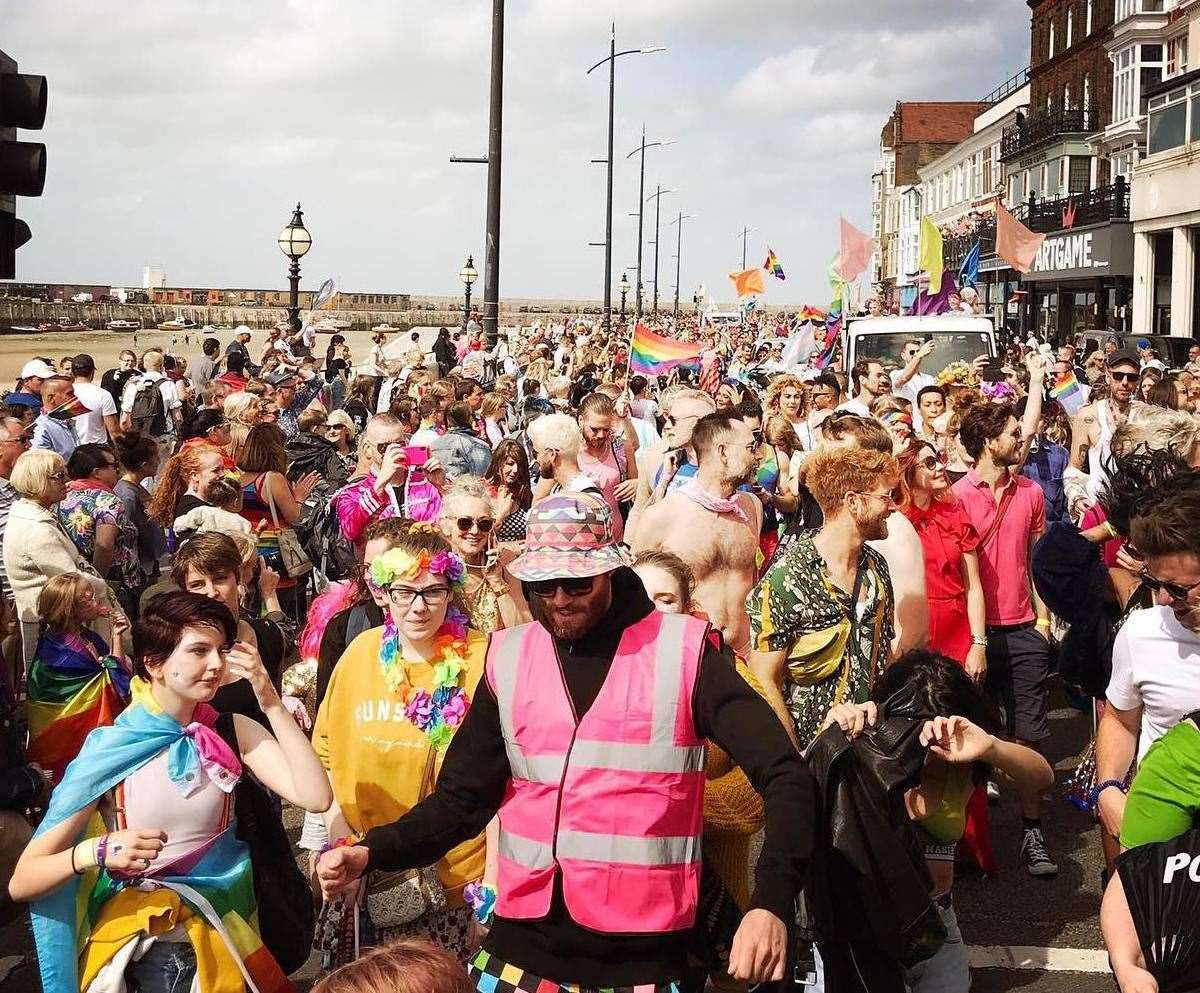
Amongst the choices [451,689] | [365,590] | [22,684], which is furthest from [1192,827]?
[22,684]

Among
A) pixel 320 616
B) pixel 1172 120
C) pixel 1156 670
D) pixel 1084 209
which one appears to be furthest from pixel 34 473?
pixel 1084 209

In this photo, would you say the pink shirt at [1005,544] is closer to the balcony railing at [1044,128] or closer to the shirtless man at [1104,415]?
the shirtless man at [1104,415]

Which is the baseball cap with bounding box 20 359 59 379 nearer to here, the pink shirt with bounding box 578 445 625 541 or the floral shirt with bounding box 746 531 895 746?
the pink shirt with bounding box 578 445 625 541

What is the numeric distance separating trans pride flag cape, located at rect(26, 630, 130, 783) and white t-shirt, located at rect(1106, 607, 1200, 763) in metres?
3.64

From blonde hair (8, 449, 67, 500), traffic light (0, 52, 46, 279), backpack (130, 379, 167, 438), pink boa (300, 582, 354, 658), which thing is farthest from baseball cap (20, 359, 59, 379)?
pink boa (300, 582, 354, 658)

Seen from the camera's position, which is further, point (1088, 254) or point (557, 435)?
point (1088, 254)

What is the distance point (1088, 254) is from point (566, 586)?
151 feet

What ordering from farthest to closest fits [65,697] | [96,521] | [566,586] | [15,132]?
[96,521] < [15,132] < [65,697] < [566,586]

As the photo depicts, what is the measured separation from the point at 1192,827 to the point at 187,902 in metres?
2.32

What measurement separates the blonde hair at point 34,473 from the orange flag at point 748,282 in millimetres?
25541

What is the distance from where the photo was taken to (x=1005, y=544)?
22.2 feet

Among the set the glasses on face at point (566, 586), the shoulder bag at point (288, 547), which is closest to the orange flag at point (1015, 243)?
the shoulder bag at point (288, 547)

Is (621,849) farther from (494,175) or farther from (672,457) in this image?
(494,175)

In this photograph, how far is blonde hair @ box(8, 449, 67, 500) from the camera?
21.5 ft
